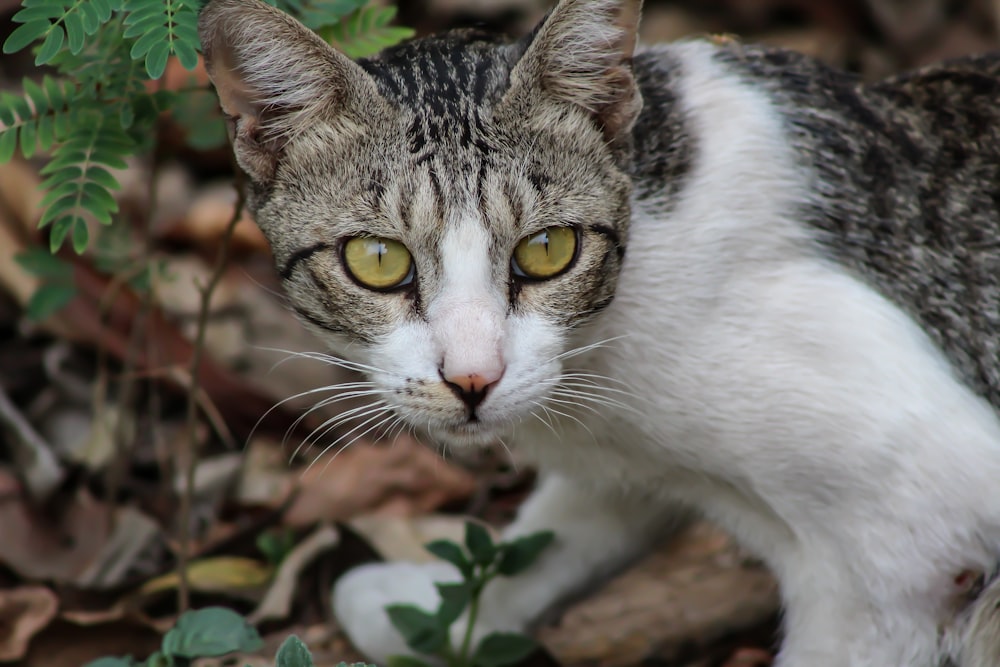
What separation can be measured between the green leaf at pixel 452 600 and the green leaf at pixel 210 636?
48cm

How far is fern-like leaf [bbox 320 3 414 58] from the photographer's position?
273cm

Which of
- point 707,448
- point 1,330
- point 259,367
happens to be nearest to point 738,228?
point 707,448

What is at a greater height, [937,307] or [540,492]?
[937,307]

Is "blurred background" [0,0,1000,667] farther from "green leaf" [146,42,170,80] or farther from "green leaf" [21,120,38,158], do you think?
"green leaf" [146,42,170,80]

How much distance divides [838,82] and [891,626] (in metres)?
1.29

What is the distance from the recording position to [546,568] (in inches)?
127

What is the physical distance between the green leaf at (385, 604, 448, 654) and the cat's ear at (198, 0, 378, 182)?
1139mm

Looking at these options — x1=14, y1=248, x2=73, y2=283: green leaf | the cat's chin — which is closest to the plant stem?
the cat's chin

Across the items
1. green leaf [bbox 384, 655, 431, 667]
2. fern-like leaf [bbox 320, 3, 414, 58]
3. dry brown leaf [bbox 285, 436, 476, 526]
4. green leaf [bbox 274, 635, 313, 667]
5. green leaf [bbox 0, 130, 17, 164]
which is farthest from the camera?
dry brown leaf [bbox 285, 436, 476, 526]

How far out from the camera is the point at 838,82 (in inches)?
111

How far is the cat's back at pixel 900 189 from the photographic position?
8.53 ft

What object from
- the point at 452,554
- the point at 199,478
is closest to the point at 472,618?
the point at 452,554

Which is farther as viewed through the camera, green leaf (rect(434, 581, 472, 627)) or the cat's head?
green leaf (rect(434, 581, 472, 627))

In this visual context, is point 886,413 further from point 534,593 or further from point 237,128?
point 237,128
